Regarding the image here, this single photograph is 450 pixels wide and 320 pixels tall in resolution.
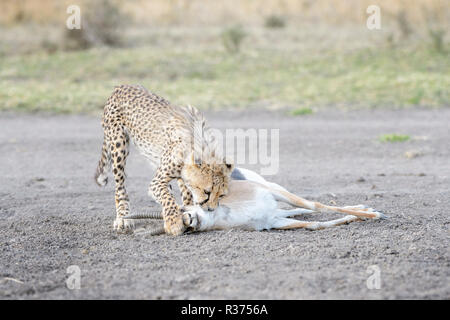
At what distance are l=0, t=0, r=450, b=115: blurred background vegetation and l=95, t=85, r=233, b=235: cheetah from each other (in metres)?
6.63

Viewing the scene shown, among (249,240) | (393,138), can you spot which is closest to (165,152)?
(249,240)

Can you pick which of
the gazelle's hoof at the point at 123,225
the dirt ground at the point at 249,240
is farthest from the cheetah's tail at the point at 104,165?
the gazelle's hoof at the point at 123,225

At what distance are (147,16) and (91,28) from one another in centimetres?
644

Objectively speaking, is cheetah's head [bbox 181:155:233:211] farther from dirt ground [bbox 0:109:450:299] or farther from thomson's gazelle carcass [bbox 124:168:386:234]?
dirt ground [bbox 0:109:450:299]

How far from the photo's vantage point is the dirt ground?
3.95 meters

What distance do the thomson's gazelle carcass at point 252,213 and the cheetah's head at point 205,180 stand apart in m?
0.10

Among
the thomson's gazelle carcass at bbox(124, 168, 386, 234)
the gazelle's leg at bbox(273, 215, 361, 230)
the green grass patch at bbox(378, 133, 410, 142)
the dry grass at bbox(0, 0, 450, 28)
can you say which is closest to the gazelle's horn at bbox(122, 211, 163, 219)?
the thomson's gazelle carcass at bbox(124, 168, 386, 234)

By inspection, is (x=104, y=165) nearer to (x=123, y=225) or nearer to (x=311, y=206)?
(x=123, y=225)

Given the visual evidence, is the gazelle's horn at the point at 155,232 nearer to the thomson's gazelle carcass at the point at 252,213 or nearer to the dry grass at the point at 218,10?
the thomson's gazelle carcass at the point at 252,213

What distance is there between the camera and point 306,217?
5.87 meters

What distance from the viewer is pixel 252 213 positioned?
5305 millimetres

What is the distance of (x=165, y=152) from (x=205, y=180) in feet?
2.02

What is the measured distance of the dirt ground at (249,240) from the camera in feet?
13.0
